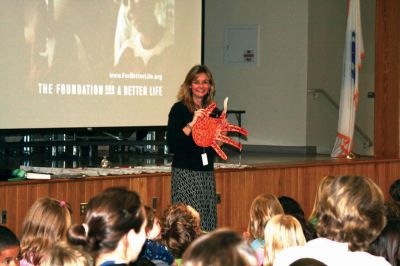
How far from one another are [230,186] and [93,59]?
1592mm

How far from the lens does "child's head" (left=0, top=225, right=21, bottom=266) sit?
309cm

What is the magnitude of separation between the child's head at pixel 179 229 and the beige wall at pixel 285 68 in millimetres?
7816

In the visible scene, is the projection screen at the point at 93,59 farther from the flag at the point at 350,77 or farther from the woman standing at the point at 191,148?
the flag at the point at 350,77

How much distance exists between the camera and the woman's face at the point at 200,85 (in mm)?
5047

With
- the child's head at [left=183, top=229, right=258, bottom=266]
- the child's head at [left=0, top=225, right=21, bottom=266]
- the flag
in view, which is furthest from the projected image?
the child's head at [left=183, top=229, right=258, bottom=266]

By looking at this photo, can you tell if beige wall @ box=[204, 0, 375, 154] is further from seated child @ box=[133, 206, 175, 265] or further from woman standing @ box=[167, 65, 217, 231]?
seated child @ box=[133, 206, 175, 265]

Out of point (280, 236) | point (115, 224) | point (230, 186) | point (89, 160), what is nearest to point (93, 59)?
point (89, 160)

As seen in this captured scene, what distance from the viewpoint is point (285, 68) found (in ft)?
38.1

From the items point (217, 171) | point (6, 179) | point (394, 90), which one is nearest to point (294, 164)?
point (217, 171)

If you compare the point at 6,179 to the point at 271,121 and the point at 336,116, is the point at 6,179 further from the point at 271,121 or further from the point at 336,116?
the point at 336,116

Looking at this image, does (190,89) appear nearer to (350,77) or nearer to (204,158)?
(204,158)

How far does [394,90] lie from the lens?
28.3ft

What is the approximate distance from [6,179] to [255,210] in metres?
2.12

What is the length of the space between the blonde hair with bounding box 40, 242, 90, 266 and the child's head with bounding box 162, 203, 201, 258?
150cm
